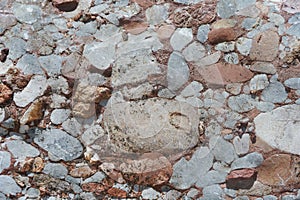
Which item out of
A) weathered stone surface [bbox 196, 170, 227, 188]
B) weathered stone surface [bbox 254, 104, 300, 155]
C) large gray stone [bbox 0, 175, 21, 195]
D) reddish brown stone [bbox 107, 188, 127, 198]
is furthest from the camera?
large gray stone [bbox 0, 175, 21, 195]

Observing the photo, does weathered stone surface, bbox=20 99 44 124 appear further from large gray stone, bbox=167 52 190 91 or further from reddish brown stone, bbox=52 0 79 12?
large gray stone, bbox=167 52 190 91

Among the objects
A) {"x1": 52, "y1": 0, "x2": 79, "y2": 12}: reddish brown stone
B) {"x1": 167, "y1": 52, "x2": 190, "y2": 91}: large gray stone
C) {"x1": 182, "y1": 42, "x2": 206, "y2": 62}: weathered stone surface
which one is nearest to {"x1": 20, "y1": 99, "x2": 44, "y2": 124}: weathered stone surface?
{"x1": 52, "y1": 0, "x2": 79, "y2": 12}: reddish brown stone

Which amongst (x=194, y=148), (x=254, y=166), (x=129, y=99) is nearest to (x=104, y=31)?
(x=129, y=99)

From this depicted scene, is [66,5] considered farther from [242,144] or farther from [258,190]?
[258,190]

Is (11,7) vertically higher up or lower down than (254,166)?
higher up

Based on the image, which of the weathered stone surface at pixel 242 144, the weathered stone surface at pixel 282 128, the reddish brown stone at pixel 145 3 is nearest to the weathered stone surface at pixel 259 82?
the weathered stone surface at pixel 282 128

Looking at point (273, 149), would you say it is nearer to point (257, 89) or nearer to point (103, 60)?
point (257, 89)
